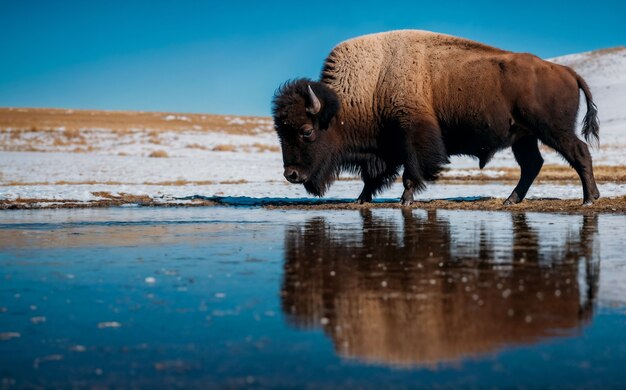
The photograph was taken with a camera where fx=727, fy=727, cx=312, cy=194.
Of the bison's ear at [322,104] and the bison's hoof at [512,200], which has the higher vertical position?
the bison's ear at [322,104]

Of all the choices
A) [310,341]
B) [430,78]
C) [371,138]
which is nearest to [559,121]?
[430,78]

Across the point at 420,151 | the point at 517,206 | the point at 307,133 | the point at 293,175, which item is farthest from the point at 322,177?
the point at 517,206

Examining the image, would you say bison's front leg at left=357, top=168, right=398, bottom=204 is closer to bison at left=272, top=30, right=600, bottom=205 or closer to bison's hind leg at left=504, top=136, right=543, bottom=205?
bison at left=272, top=30, right=600, bottom=205

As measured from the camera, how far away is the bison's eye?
39.7 ft

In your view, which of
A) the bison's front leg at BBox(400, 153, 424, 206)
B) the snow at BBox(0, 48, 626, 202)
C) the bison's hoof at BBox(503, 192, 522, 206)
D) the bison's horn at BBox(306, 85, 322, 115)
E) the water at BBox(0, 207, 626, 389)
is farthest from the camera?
the snow at BBox(0, 48, 626, 202)

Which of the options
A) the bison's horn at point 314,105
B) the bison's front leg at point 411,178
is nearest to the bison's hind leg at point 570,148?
the bison's front leg at point 411,178

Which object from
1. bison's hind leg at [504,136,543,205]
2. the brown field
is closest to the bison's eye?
bison's hind leg at [504,136,543,205]

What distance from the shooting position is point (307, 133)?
12.2 metres

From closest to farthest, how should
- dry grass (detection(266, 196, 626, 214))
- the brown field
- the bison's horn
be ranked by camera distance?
dry grass (detection(266, 196, 626, 214)) < the bison's horn < the brown field

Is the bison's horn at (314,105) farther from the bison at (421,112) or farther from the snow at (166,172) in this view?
the snow at (166,172)

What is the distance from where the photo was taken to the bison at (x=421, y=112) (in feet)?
39.5

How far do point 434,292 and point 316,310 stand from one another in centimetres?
85

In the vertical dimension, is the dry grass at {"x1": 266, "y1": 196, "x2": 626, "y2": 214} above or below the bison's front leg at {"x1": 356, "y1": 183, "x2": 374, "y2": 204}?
below

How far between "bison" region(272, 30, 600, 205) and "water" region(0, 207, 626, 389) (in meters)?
4.67
